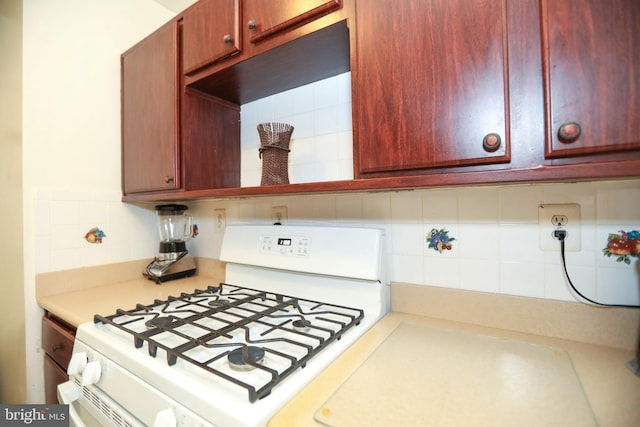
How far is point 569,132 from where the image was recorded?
1.69ft

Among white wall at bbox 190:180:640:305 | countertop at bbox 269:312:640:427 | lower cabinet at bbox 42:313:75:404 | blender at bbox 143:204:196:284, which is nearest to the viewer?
countertop at bbox 269:312:640:427

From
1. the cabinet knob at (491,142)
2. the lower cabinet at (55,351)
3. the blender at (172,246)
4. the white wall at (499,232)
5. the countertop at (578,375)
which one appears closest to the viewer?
the countertop at (578,375)

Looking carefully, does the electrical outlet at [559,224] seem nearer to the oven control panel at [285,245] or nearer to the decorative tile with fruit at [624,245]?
the decorative tile with fruit at [624,245]

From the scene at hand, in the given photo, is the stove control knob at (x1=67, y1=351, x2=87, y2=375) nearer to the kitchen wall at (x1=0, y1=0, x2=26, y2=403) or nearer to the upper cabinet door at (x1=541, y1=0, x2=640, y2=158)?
the kitchen wall at (x1=0, y1=0, x2=26, y2=403)

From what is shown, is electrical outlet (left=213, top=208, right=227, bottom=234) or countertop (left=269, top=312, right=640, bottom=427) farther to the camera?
electrical outlet (left=213, top=208, right=227, bottom=234)

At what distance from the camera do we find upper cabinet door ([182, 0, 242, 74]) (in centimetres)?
95

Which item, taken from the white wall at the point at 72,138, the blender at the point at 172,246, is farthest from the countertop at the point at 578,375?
the white wall at the point at 72,138

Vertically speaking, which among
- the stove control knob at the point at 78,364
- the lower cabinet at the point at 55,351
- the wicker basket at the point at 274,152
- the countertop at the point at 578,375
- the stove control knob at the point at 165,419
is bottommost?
the lower cabinet at the point at 55,351

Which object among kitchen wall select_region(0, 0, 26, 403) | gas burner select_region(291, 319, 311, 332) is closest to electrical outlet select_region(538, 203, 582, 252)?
gas burner select_region(291, 319, 311, 332)

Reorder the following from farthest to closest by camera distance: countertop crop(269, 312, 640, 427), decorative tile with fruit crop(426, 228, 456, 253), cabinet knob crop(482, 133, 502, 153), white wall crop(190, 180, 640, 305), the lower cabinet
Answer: the lower cabinet → decorative tile with fruit crop(426, 228, 456, 253) → white wall crop(190, 180, 640, 305) → cabinet knob crop(482, 133, 502, 153) → countertop crop(269, 312, 640, 427)

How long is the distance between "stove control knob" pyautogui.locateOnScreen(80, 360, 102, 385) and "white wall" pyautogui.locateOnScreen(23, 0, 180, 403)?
79cm

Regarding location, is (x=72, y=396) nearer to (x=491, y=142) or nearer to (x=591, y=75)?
(x=491, y=142)

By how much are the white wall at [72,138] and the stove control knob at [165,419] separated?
1.15 m

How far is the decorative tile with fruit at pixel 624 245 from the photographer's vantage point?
68 cm
